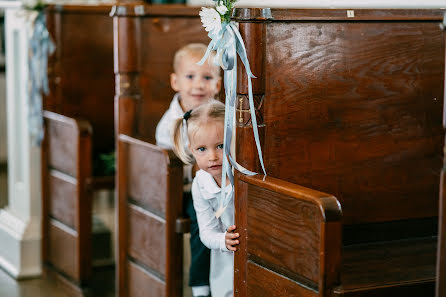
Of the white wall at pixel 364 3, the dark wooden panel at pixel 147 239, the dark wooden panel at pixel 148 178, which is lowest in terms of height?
the dark wooden panel at pixel 147 239

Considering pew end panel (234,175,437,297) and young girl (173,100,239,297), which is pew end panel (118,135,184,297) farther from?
pew end panel (234,175,437,297)

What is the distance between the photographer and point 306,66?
2418 millimetres

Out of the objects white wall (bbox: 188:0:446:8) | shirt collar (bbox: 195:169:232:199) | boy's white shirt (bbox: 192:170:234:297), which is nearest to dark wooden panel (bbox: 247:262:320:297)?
boy's white shirt (bbox: 192:170:234:297)

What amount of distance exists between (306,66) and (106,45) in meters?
2.15

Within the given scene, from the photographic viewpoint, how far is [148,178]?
3.21 metres

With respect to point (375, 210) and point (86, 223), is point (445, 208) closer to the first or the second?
point (375, 210)

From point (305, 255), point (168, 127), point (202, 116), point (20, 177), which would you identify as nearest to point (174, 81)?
point (168, 127)

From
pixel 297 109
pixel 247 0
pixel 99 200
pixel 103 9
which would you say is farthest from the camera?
pixel 99 200

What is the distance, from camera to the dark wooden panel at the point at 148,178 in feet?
10.1

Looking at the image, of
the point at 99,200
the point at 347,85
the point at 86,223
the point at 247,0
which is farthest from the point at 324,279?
the point at 99,200

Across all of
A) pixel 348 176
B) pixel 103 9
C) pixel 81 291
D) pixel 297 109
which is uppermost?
pixel 103 9

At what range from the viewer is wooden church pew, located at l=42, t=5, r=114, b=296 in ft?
13.1

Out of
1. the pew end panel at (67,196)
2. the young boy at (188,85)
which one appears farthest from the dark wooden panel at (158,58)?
the pew end panel at (67,196)

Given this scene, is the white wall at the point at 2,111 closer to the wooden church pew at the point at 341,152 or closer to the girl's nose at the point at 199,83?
the girl's nose at the point at 199,83
